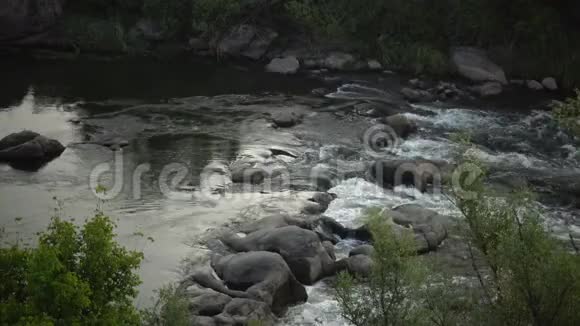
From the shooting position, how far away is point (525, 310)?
1388 centimetres

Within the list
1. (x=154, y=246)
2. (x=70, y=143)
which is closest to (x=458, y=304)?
(x=154, y=246)

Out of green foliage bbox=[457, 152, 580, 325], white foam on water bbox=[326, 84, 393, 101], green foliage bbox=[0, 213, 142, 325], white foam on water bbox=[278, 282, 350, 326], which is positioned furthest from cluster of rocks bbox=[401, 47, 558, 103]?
green foliage bbox=[0, 213, 142, 325]

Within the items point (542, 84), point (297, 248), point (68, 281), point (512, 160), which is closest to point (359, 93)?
point (542, 84)

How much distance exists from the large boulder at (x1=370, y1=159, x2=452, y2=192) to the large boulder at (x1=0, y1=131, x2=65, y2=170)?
12616mm

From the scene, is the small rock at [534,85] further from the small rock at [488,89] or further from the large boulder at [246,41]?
the large boulder at [246,41]

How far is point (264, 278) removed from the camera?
18.8m

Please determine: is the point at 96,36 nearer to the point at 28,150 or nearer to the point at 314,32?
the point at 314,32

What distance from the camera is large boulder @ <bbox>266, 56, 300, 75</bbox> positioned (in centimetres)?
4225

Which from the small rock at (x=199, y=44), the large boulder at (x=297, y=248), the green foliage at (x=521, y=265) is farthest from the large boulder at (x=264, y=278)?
the small rock at (x=199, y=44)

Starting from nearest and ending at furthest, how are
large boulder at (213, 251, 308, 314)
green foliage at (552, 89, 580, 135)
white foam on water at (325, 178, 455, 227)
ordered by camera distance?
green foliage at (552, 89, 580, 135) → large boulder at (213, 251, 308, 314) → white foam on water at (325, 178, 455, 227)

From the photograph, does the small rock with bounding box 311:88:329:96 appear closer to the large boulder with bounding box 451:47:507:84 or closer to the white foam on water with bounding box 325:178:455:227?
the large boulder with bounding box 451:47:507:84

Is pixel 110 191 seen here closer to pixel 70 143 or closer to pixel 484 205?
pixel 70 143

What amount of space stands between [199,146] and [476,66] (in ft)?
63.2

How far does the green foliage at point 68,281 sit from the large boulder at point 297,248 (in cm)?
768
